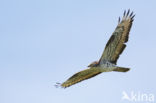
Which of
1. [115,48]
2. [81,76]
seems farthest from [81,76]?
[115,48]

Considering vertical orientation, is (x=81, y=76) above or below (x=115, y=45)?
below

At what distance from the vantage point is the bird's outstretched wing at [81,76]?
18987 mm

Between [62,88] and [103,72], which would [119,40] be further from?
[62,88]

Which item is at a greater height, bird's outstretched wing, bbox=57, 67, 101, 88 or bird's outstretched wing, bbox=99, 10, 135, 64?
bird's outstretched wing, bbox=99, 10, 135, 64

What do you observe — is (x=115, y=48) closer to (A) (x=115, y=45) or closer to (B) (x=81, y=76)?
(A) (x=115, y=45)

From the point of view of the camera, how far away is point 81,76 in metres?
19.5

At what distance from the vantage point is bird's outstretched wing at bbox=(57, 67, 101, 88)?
18987mm

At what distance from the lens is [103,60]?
1838 centimetres

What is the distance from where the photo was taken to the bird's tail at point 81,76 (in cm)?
1906

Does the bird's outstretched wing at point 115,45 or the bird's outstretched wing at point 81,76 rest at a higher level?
the bird's outstretched wing at point 115,45

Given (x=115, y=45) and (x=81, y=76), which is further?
(x=81, y=76)

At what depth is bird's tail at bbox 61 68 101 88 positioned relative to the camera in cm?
1906

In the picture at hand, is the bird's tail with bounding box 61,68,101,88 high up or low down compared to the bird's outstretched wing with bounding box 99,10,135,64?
down

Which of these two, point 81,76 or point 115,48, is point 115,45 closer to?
point 115,48
